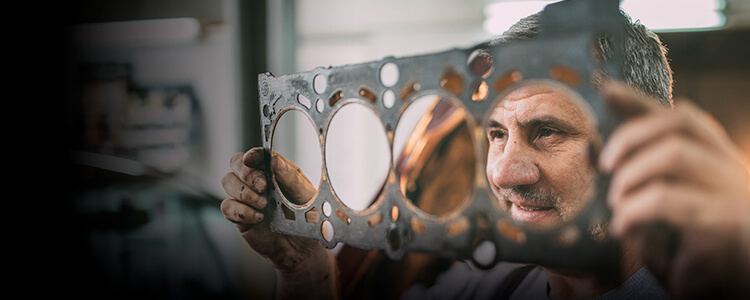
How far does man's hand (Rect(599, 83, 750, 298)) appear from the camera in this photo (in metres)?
0.26

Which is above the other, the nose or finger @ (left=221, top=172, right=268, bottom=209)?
the nose

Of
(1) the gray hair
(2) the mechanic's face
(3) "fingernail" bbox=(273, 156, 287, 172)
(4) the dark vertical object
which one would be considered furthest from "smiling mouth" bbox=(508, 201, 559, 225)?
(4) the dark vertical object

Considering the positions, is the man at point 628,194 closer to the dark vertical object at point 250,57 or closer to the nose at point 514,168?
the nose at point 514,168

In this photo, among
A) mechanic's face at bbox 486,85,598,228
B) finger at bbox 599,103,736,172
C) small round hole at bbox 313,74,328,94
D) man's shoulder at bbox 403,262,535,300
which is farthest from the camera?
man's shoulder at bbox 403,262,535,300

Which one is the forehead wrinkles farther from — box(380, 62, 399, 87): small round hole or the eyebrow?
box(380, 62, 399, 87): small round hole

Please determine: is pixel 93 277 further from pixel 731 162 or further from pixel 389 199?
pixel 731 162

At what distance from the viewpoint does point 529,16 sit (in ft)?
1.63

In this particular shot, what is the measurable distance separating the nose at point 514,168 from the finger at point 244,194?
0.80 feet

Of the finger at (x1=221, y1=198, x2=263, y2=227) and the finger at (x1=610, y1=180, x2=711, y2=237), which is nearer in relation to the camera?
the finger at (x1=610, y1=180, x2=711, y2=237)

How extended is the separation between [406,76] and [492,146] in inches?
9.7

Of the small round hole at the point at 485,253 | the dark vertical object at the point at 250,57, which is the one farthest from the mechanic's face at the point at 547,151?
the dark vertical object at the point at 250,57

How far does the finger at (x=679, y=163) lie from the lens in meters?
0.26

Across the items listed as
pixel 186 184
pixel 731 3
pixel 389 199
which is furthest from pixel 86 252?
pixel 731 3

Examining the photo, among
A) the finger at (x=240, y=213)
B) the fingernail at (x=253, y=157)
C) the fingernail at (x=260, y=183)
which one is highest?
the fingernail at (x=253, y=157)
